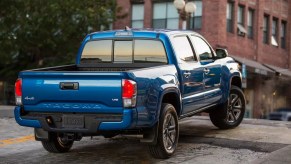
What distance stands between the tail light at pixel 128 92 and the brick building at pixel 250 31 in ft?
72.0

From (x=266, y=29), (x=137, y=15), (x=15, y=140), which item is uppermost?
(x=137, y=15)

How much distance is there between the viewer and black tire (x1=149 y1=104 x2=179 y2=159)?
7.21m

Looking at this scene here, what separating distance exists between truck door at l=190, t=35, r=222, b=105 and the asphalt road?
0.79 metres

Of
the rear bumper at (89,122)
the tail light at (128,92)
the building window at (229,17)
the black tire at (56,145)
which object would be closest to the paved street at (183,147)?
the black tire at (56,145)

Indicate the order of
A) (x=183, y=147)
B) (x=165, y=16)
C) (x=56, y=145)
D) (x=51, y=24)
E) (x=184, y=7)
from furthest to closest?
(x=165, y=16) → (x=51, y=24) → (x=184, y=7) → (x=183, y=147) → (x=56, y=145)

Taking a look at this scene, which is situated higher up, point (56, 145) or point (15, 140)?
point (56, 145)

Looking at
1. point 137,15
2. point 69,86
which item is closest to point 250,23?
point 137,15

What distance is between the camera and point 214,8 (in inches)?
1186

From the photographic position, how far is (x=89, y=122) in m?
6.76

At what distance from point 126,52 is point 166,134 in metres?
1.69

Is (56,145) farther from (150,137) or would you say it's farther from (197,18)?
(197,18)

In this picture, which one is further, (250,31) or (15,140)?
(250,31)

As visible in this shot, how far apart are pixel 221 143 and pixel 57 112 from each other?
318 centimetres

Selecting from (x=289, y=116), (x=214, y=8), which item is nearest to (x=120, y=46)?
(x=289, y=116)
